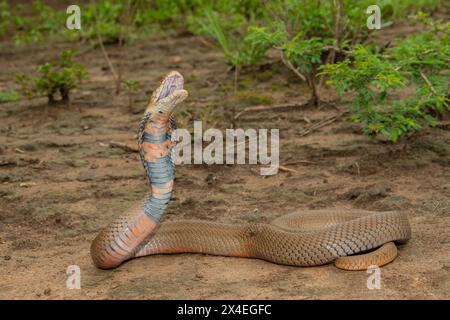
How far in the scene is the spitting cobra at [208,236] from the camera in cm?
418

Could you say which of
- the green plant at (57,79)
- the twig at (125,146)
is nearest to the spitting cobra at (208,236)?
the twig at (125,146)

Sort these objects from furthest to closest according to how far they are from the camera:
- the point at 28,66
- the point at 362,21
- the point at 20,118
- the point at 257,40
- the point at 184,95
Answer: the point at 28,66 < the point at 20,118 < the point at 362,21 < the point at 257,40 < the point at 184,95

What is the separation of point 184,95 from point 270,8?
3.68 m

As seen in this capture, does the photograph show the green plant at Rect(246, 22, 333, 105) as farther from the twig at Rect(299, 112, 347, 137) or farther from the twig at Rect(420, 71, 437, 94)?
the twig at Rect(420, 71, 437, 94)

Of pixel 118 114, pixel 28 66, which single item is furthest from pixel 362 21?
pixel 28 66

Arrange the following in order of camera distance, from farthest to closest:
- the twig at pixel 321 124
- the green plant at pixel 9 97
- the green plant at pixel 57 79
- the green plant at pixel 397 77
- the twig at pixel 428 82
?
the green plant at pixel 9 97 → the green plant at pixel 57 79 → the twig at pixel 321 124 → the twig at pixel 428 82 → the green plant at pixel 397 77

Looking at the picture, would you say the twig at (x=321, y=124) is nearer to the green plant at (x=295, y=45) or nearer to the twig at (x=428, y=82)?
the green plant at (x=295, y=45)

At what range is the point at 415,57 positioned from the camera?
5.69m

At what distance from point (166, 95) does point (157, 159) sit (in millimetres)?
362

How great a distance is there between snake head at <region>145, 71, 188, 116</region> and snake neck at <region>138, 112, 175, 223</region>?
0.08 meters

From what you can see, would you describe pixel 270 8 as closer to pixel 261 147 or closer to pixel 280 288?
pixel 261 147

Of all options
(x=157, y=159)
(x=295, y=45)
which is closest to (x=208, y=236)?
(x=157, y=159)

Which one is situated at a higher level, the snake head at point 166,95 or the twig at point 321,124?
the snake head at point 166,95

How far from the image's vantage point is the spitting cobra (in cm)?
418
